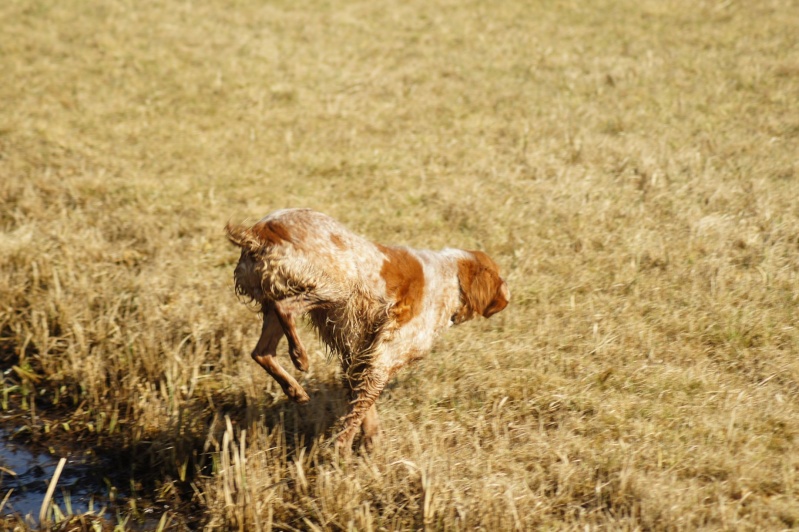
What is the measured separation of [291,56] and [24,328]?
246 inches

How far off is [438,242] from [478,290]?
2.22m

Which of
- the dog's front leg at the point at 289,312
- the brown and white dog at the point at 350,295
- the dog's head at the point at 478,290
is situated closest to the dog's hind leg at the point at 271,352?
the brown and white dog at the point at 350,295

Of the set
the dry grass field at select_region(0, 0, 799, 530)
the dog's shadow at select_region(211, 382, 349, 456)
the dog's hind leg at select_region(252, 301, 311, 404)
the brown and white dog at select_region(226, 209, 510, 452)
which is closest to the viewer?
the brown and white dog at select_region(226, 209, 510, 452)

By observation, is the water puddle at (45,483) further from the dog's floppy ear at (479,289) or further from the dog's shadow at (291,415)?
the dog's floppy ear at (479,289)

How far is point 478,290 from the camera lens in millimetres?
4824

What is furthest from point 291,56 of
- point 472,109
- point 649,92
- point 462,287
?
point 462,287

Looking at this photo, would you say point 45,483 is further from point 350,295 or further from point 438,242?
point 438,242

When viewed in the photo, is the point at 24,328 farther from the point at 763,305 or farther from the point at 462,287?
the point at 763,305

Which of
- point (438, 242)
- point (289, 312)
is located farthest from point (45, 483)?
point (438, 242)

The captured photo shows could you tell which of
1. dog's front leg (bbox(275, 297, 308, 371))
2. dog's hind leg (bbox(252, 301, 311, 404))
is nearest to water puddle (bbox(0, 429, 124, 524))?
dog's hind leg (bbox(252, 301, 311, 404))

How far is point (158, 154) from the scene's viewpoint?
28.6ft

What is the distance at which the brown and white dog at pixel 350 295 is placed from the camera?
416cm

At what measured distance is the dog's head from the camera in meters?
4.82

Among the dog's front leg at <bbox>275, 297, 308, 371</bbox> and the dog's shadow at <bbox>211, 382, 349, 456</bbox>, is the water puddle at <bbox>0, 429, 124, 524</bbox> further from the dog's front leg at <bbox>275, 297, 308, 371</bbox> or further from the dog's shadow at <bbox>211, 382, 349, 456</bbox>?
the dog's front leg at <bbox>275, 297, 308, 371</bbox>
